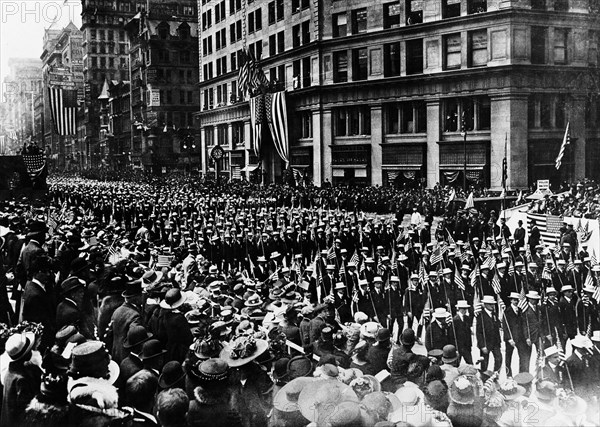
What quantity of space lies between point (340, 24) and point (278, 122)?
9157 mm

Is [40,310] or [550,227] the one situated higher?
[40,310]

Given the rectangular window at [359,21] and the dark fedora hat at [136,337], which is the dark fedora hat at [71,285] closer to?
the dark fedora hat at [136,337]

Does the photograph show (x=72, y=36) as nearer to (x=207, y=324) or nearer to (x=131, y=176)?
(x=131, y=176)

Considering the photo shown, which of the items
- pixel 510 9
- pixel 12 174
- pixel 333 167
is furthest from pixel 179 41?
pixel 510 9

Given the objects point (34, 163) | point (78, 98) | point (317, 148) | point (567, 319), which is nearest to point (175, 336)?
point (567, 319)

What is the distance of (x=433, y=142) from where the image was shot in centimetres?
3953

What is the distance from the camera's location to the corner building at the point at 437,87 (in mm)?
36000

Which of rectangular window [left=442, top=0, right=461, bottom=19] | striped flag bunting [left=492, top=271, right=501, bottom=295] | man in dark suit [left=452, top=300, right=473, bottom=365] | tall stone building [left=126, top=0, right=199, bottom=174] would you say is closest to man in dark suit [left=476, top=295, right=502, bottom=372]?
man in dark suit [left=452, top=300, right=473, bottom=365]

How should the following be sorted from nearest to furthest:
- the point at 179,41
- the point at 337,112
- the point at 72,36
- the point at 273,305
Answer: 1. the point at 273,305
2. the point at 337,112
3. the point at 179,41
4. the point at 72,36

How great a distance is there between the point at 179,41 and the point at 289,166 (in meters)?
40.2

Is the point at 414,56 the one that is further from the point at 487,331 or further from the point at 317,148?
the point at 487,331

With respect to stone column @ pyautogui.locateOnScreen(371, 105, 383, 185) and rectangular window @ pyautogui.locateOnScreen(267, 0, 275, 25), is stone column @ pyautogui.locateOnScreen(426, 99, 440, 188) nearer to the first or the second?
stone column @ pyautogui.locateOnScreen(371, 105, 383, 185)

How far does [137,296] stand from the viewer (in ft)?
29.2

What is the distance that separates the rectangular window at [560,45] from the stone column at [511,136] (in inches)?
129
